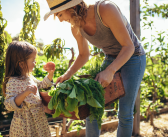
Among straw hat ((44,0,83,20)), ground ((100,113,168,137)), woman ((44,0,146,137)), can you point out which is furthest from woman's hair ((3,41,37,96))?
ground ((100,113,168,137))

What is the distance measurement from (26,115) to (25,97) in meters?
0.21

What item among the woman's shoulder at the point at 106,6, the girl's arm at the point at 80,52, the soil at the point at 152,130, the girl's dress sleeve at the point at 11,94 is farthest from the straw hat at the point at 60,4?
the soil at the point at 152,130

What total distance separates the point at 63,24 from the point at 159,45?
2529 mm

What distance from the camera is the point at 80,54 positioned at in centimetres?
191

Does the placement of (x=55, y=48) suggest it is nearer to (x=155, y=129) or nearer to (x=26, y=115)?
(x=26, y=115)

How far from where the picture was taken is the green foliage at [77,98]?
1.16m

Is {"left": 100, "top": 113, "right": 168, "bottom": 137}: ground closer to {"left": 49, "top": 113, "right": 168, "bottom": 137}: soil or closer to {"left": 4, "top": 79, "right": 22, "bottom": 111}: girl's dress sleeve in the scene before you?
{"left": 49, "top": 113, "right": 168, "bottom": 137}: soil

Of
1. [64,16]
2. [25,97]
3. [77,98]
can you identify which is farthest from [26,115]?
[64,16]

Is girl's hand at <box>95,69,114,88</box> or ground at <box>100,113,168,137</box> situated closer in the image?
girl's hand at <box>95,69,114,88</box>

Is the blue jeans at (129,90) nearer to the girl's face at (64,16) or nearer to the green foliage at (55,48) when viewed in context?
the girl's face at (64,16)

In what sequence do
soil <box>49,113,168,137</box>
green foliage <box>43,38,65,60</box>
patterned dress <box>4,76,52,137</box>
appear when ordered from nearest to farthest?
patterned dress <box>4,76,52,137</box>
green foliage <box>43,38,65,60</box>
soil <box>49,113,168,137</box>

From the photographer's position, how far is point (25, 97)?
60.8 inches

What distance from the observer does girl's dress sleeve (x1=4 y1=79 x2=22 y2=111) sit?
1494mm

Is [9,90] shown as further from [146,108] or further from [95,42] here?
[146,108]
